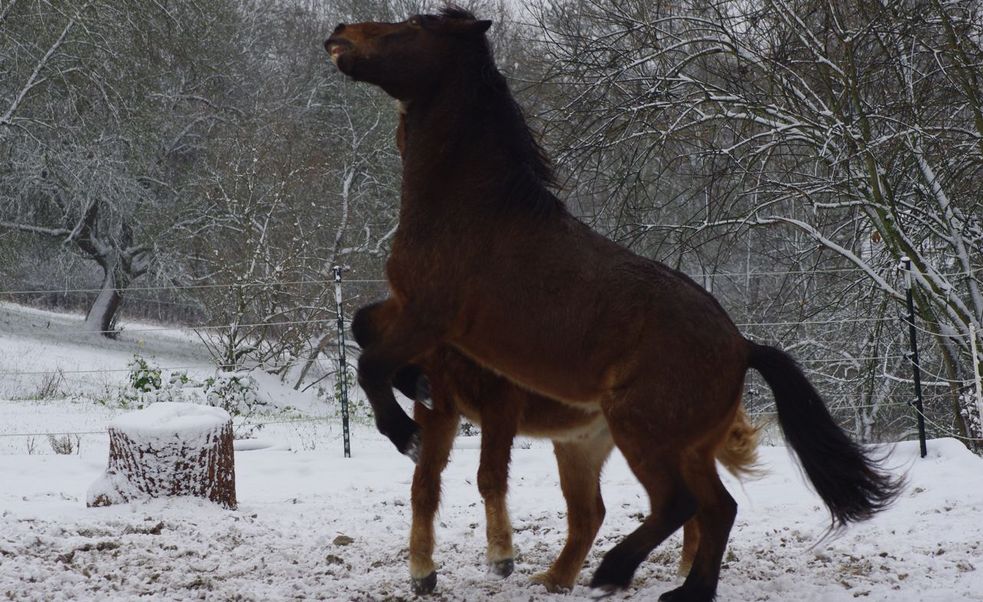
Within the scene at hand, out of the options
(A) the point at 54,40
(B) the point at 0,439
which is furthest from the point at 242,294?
(A) the point at 54,40

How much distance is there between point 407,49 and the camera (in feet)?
12.3

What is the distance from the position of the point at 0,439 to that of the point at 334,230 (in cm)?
1087

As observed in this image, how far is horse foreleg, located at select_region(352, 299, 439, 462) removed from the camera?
137 inches

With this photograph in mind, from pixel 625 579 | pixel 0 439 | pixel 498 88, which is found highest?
pixel 498 88

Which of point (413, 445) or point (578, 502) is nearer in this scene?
point (413, 445)

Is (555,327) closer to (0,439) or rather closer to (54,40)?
(0,439)

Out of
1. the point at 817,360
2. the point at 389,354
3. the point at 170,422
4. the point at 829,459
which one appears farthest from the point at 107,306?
the point at 829,459

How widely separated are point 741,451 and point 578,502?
834 millimetres

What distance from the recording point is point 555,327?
346 centimetres

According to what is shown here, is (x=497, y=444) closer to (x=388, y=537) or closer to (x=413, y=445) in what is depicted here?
(x=413, y=445)

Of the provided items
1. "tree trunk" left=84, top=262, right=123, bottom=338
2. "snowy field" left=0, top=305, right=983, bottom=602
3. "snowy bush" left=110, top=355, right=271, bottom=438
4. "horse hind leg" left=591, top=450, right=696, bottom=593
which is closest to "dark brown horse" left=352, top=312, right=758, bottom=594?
"snowy field" left=0, top=305, right=983, bottom=602

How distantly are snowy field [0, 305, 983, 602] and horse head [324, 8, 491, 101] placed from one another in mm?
2138

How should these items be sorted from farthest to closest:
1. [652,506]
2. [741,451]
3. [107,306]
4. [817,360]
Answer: [107,306] → [817,360] → [741,451] → [652,506]

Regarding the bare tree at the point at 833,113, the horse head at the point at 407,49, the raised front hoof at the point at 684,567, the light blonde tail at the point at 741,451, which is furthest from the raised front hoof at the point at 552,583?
the bare tree at the point at 833,113
